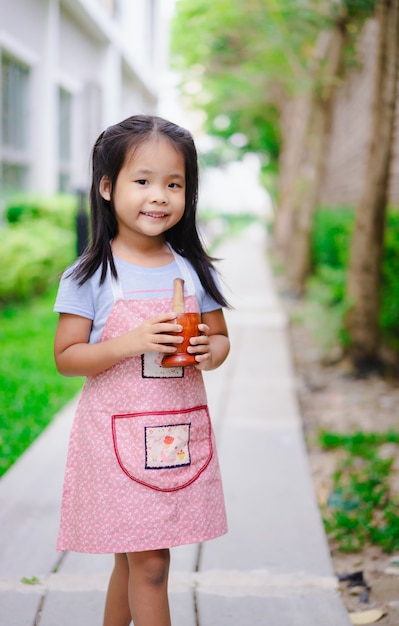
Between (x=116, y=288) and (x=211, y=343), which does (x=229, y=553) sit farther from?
(x=116, y=288)

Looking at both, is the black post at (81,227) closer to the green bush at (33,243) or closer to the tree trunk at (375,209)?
the green bush at (33,243)

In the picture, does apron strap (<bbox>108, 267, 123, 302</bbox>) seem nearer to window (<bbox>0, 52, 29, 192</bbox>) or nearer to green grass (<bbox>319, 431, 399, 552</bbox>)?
green grass (<bbox>319, 431, 399, 552</bbox>)

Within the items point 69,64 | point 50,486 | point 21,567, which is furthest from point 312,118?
point 21,567

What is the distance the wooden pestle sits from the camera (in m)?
2.02

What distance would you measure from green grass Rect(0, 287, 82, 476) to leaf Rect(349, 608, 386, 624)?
6.83 ft

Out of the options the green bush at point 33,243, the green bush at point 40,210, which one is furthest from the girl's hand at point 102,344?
the green bush at point 40,210

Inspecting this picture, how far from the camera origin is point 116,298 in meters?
2.09

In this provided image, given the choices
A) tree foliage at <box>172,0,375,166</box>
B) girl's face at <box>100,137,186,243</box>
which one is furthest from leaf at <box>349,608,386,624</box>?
tree foliage at <box>172,0,375,166</box>

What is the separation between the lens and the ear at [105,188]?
7.13 ft

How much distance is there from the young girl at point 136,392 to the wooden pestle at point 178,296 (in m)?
0.07

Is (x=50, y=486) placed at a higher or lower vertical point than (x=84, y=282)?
lower

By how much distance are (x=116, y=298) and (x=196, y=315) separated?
9.2 inches

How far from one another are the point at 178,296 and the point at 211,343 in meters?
0.23

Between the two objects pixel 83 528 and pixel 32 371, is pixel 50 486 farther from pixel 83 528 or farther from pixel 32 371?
pixel 32 371
